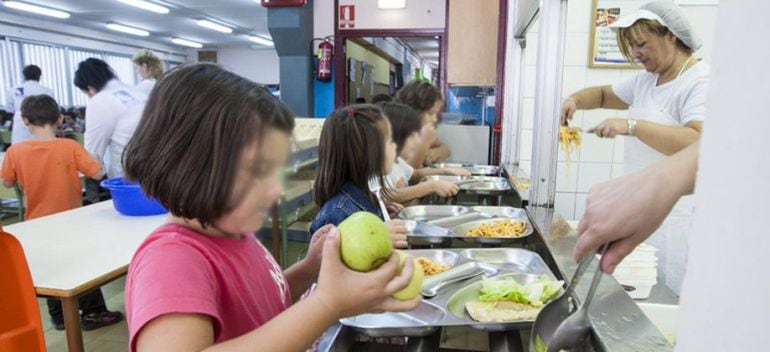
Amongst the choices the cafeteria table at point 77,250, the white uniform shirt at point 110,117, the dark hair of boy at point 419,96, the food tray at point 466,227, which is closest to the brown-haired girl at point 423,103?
the dark hair of boy at point 419,96

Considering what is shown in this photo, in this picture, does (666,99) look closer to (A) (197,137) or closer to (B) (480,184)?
(B) (480,184)

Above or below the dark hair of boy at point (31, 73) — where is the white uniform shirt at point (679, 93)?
below

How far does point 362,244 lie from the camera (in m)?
0.60

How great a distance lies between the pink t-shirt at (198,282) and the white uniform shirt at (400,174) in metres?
1.50

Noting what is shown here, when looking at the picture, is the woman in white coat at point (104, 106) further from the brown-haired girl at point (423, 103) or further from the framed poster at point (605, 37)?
the framed poster at point (605, 37)

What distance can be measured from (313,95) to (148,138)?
14.8 feet

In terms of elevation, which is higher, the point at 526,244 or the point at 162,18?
the point at 162,18

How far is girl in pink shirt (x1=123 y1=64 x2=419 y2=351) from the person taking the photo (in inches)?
22.2

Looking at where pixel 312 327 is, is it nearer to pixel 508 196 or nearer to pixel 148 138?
pixel 148 138

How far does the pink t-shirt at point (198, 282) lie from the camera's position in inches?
22.4

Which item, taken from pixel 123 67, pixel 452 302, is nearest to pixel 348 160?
pixel 452 302

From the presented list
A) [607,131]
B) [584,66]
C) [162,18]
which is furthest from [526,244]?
[162,18]

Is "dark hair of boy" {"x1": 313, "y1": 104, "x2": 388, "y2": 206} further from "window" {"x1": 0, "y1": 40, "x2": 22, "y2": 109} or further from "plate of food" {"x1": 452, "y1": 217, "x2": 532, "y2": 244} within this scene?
"window" {"x1": 0, "y1": 40, "x2": 22, "y2": 109}

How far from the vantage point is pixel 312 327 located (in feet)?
1.98
